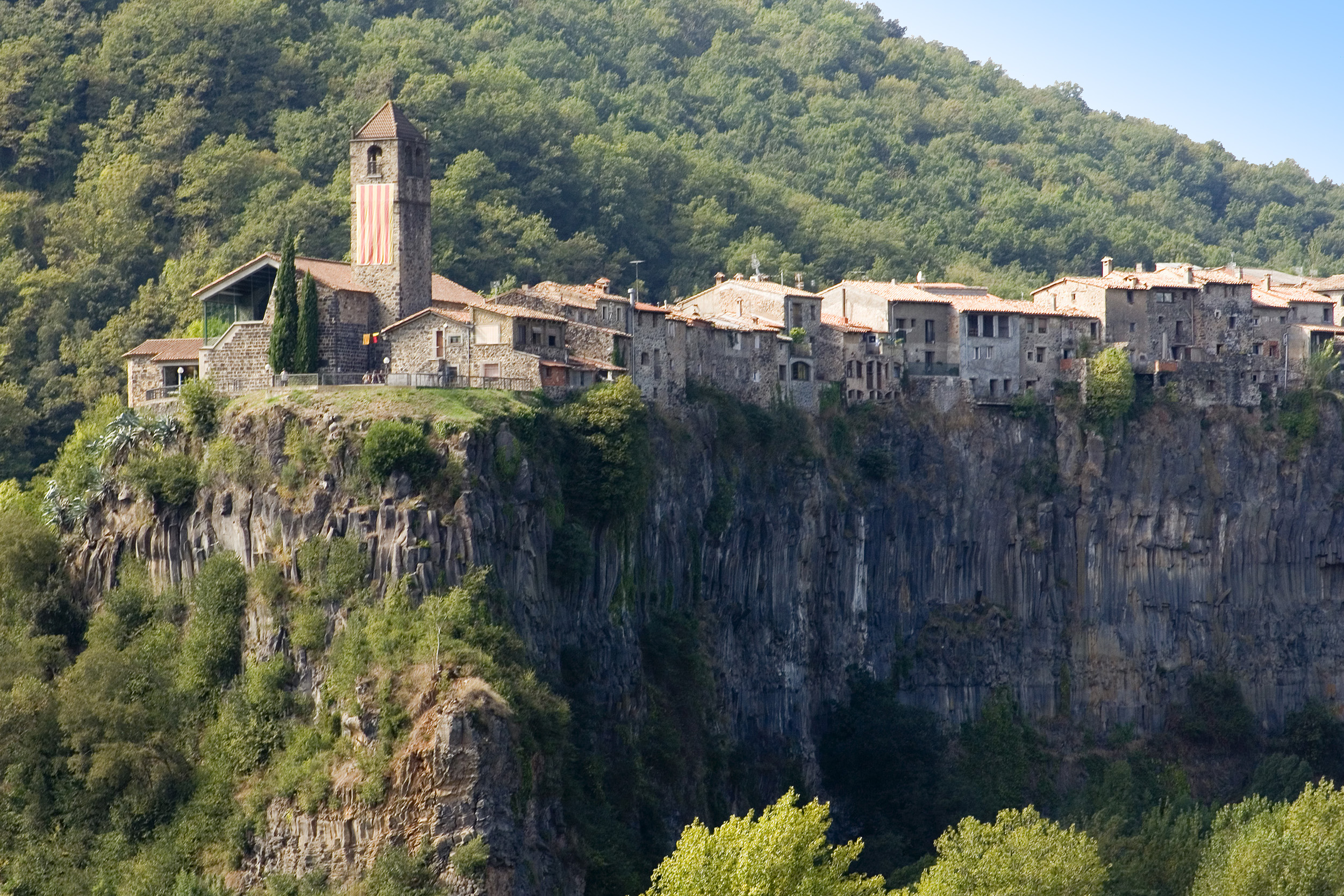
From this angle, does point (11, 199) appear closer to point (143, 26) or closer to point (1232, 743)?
point (143, 26)

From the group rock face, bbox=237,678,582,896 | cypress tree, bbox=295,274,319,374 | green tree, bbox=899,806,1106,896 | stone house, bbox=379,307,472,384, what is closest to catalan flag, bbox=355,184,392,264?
stone house, bbox=379,307,472,384

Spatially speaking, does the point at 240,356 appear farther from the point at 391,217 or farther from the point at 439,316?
the point at 391,217

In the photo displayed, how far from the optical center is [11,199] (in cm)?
13300

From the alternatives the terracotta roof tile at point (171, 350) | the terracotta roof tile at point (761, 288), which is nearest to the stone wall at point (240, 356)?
the terracotta roof tile at point (171, 350)

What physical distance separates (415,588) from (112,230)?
51504mm

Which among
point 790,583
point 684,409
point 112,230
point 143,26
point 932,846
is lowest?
point 932,846

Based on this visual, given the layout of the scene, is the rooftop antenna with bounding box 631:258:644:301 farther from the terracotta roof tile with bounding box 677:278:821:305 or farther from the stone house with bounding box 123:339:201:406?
the stone house with bounding box 123:339:201:406

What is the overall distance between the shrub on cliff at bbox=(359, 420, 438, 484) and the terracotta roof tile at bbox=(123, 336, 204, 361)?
46.3 feet

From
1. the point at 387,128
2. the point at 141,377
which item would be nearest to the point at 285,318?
the point at 387,128

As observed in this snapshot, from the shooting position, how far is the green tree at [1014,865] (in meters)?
85.1

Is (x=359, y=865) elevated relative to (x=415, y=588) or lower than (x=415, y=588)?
lower

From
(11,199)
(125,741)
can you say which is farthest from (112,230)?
(125,741)

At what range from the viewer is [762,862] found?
257 feet

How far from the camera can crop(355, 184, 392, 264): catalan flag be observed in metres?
98.4
